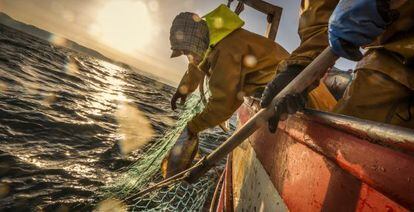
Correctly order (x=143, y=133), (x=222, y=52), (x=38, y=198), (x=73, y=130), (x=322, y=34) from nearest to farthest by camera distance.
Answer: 1. (x=322, y=34)
2. (x=222, y=52)
3. (x=38, y=198)
4. (x=73, y=130)
5. (x=143, y=133)

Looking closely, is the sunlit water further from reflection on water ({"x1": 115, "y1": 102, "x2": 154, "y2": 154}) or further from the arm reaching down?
the arm reaching down

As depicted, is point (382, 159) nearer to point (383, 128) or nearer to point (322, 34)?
point (383, 128)

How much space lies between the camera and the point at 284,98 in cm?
175

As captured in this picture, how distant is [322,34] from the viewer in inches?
83.6

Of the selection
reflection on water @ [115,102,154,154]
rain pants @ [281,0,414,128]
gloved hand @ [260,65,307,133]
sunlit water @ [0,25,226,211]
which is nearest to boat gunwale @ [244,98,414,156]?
gloved hand @ [260,65,307,133]

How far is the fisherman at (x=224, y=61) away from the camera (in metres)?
3.33

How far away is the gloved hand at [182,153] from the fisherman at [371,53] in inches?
82.9

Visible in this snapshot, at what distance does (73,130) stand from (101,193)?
3.56 meters

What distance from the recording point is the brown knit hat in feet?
12.7

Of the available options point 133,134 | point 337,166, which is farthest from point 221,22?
point 133,134

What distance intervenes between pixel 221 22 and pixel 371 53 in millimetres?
1993

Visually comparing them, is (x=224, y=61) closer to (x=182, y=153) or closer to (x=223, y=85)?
(x=223, y=85)

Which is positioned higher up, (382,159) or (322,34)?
(322,34)

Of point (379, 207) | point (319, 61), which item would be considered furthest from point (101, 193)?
point (379, 207)
